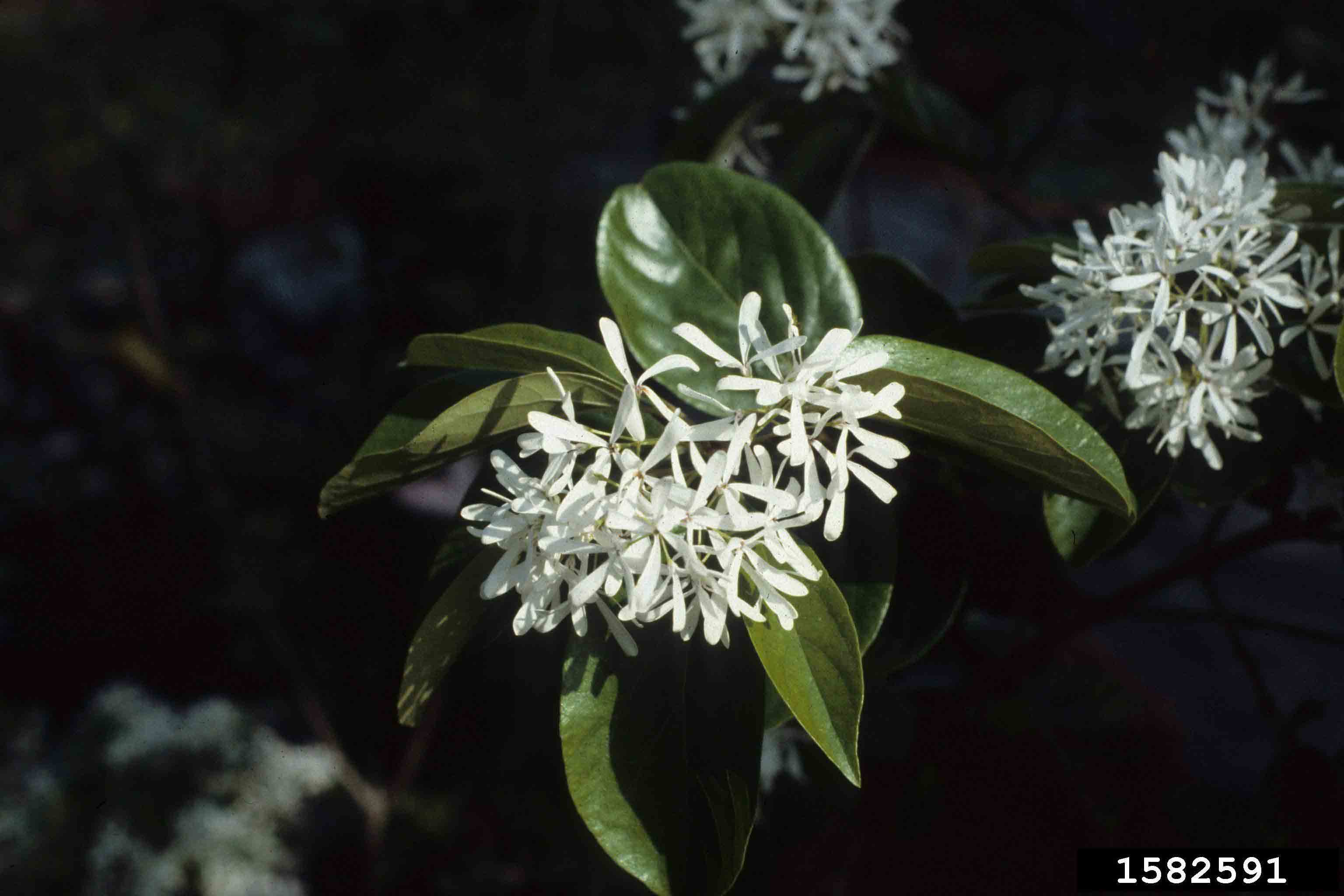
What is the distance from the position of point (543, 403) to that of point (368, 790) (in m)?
1.17

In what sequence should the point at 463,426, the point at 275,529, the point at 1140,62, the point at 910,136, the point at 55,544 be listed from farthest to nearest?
1. the point at 55,544
2. the point at 275,529
3. the point at 1140,62
4. the point at 910,136
5. the point at 463,426

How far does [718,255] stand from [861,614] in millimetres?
208

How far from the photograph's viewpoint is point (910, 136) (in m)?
0.83

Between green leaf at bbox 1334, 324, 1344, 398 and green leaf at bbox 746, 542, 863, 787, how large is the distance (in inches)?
9.2

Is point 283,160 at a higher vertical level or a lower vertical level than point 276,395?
higher

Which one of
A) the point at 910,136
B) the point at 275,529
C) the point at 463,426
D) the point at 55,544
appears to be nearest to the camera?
the point at 463,426

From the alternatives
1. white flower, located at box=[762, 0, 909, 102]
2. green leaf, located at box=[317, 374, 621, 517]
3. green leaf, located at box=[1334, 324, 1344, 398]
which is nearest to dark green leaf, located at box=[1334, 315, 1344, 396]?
green leaf, located at box=[1334, 324, 1344, 398]

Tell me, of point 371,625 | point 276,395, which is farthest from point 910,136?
point 276,395

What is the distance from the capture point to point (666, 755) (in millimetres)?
490

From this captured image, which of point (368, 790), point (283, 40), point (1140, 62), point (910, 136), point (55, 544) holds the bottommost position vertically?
point (368, 790)

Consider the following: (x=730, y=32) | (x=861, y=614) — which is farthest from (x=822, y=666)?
(x=730, y=32)

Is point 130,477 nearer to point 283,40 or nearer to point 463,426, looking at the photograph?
point 283,40

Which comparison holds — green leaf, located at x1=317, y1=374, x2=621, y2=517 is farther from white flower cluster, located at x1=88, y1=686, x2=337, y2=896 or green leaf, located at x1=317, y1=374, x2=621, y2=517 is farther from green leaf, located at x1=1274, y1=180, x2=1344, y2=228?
white flower cluster, located at x1=88, y1=686, x2=337, y2=896

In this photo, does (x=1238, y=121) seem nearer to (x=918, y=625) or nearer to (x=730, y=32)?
(x=730, y=32)
